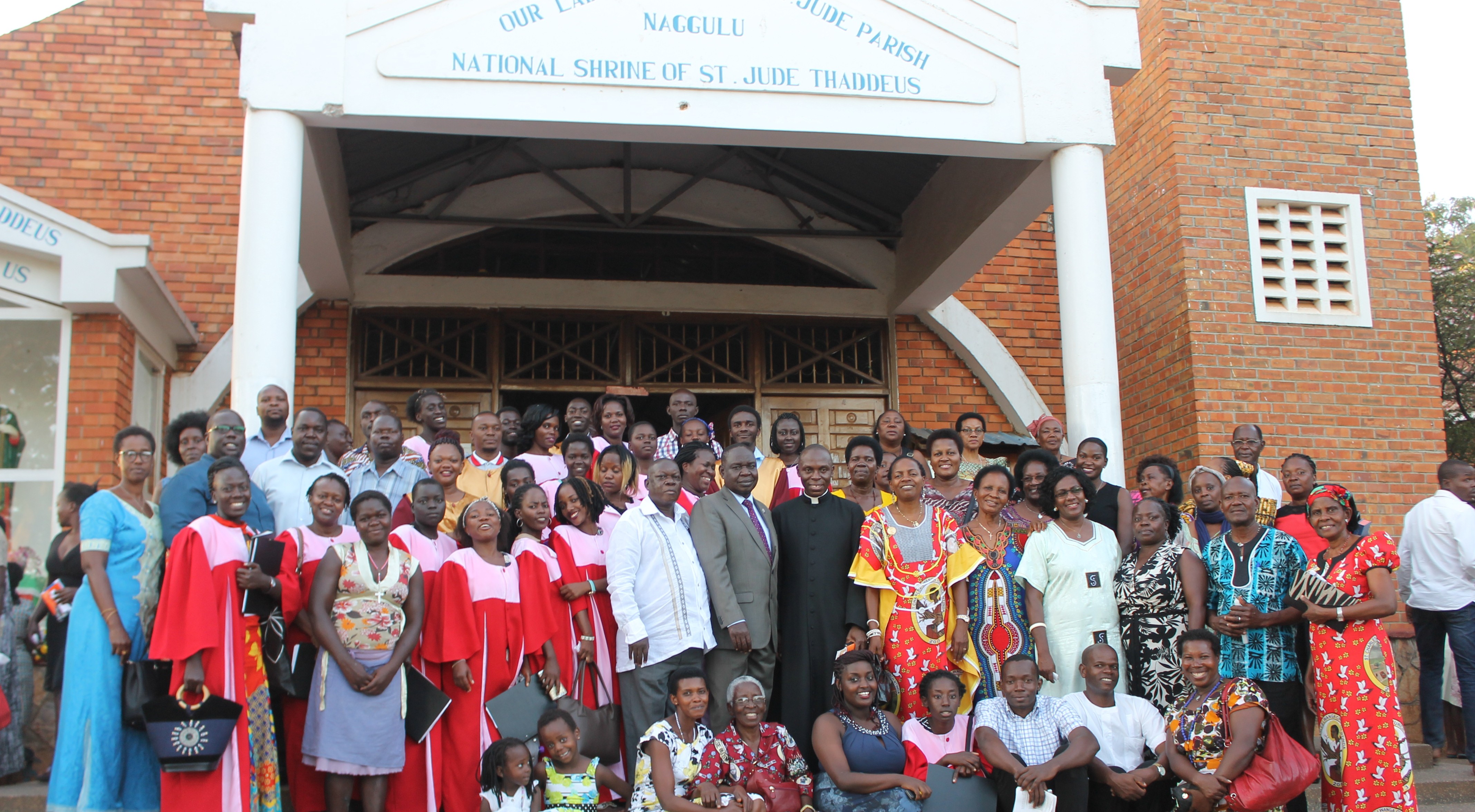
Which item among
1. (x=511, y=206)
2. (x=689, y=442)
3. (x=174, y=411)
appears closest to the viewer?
A: (x=689, y=442)

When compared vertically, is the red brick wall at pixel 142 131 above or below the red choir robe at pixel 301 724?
above

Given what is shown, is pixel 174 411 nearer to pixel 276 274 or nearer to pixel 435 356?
pixel 435 356

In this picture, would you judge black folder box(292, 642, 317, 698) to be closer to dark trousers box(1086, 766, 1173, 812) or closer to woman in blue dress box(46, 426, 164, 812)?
woman in blue dress box(46, 426, 164, 812)

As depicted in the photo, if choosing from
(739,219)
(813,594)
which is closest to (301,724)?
(813,594)

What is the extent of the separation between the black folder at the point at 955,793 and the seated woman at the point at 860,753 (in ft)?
0.19

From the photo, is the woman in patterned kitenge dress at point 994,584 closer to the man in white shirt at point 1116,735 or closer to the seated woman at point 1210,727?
the man in white shirt at point 1116,735

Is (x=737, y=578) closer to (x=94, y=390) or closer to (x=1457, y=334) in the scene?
(x=94, y=390)

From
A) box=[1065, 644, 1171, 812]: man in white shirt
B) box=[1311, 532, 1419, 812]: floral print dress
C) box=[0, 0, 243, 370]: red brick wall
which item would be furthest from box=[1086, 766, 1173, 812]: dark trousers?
box=[0, 0, 243, 370]: red brick wall

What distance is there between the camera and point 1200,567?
605cm

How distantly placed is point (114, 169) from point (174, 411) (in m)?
1.94

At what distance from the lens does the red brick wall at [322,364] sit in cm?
996

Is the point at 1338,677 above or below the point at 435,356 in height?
below

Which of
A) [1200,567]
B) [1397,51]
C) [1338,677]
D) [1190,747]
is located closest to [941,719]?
[1190,747]

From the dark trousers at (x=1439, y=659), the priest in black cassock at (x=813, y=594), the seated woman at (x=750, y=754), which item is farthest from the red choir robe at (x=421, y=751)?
the dark trousers at (x=1439, y=659)
